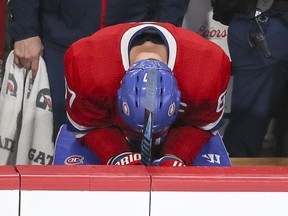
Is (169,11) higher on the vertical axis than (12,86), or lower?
higher

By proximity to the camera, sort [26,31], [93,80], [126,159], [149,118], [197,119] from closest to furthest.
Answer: [149,118] < [126,159] < [93,80] < [197,119] < [26,31]

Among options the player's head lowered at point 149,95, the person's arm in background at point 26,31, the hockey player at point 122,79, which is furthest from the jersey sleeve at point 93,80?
the person's arm in background at point 26,31

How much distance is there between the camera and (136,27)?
8.14 ft

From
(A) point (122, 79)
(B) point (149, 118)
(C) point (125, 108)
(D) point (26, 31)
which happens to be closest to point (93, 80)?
(A) point (122, 79)

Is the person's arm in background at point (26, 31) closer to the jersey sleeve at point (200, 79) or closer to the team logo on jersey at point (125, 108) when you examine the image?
the jersey sleeve at point (200, 79)

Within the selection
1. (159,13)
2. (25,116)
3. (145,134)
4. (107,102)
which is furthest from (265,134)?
(145,134)

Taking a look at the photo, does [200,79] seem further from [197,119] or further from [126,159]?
[126,159]

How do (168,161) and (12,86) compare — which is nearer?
(168,161)

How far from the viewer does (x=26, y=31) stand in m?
2.99

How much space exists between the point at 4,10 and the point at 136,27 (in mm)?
961

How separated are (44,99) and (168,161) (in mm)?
955

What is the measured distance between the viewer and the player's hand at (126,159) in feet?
7.26

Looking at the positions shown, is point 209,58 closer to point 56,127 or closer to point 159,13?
point 159,13
